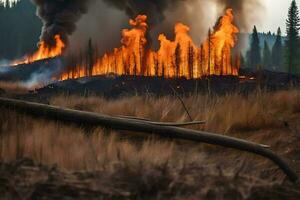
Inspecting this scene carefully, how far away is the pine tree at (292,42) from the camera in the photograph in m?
57.9

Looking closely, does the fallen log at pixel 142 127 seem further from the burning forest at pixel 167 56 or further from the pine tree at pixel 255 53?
the pine tree at pixel 255 53

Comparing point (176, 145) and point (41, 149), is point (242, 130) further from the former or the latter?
point (41, 149)

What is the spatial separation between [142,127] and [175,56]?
3738 cm

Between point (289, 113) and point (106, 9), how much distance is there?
2307 inches

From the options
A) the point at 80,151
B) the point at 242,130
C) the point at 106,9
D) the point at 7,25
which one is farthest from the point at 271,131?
the point at 7,25

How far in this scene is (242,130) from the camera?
20.6 ft

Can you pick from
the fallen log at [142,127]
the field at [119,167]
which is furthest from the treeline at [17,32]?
the field at [119,167]

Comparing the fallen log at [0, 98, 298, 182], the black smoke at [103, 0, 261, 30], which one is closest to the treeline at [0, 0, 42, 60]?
the black smoke at [103, 0, 261, 30]

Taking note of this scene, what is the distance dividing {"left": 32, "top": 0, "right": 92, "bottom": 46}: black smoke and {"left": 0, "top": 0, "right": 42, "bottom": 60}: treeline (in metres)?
43.3

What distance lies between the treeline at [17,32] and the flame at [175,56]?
1877 inches

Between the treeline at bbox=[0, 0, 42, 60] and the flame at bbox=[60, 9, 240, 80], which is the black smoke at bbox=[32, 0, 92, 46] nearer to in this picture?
the flame at bbox=[60, 9, 240, 80]

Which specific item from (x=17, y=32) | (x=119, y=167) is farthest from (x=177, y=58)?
(x=17, y=32)

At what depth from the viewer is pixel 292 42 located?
190ft

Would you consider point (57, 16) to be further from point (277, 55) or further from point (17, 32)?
point (277, 55)
